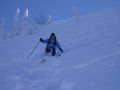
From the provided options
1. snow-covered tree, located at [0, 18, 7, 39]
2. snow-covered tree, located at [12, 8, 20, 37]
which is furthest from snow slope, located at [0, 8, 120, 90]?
snow-covered tree, located at [0, 18, 7, 39]

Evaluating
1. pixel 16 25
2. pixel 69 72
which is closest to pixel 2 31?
pixel 16 25

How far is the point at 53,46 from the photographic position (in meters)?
14.2

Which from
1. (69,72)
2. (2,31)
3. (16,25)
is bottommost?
(69,72)

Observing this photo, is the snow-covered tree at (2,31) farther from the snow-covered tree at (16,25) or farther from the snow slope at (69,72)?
the snow slope at (69,72)

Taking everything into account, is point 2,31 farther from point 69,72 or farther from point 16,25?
point 69,72

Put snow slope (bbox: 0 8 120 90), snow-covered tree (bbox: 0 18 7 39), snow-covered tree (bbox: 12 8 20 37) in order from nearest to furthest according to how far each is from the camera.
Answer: snow slope (bbox: 0 8 120 90)
snow-covered tree (bbox: 12 8 20 37)
snow-covered tree (bbox: 0 18 7 39)

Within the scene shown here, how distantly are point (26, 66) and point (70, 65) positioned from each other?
96.6 inches

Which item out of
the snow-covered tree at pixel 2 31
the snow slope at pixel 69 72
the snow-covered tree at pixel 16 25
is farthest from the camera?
the snow-covered tree at pixel 2 31

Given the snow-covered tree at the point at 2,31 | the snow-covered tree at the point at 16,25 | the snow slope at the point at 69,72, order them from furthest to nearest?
the snow-covered tree at the point at 2,31 < the snow-covered tree at the point at 16,25 < the snow slope at the point at 69,72

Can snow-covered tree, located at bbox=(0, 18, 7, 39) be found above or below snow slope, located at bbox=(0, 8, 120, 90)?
above

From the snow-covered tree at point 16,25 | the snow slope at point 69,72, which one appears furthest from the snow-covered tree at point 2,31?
the snow slope at point 69,72

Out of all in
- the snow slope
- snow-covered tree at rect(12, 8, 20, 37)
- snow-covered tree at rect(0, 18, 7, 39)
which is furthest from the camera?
snow-covered tree at rect(0, 18, 7, 39)

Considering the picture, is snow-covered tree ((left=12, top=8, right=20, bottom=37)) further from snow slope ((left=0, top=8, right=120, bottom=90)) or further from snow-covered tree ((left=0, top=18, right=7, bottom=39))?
snow slope ((left=0, top=8, right=120, bottom=90))

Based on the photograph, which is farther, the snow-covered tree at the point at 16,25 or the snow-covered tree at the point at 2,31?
the snow-covered tree at the point at 2,31
